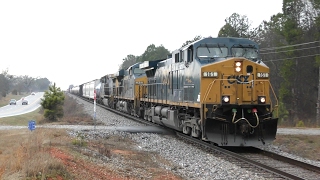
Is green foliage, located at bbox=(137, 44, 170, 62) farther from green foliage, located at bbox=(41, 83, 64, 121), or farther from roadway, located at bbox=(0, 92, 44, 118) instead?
green foliage, located at bbox=(41, 83, 64, 121)

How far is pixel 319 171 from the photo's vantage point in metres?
9.80

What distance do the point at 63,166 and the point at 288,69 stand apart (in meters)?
37.6

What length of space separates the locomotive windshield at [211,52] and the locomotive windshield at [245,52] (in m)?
0.35

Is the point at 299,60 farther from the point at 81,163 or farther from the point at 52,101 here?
the point at 81,163

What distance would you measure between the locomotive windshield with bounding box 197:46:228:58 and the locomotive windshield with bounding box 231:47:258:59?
347 mm

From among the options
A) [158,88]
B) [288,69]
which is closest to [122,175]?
[158,88]

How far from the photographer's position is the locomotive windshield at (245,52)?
555 inches

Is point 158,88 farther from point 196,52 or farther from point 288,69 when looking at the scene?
point 288,69

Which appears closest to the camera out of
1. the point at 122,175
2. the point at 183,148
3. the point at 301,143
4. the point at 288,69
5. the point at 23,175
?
the point at 23,175

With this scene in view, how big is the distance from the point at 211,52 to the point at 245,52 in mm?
1311

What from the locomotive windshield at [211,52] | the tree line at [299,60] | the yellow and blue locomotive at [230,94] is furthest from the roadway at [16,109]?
the yellow and blue locomotive at [230,94]

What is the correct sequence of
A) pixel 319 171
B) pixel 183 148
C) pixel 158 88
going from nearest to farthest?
pixel 319 171 < pixel 183 148 < pixel 158 88

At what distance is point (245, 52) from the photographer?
1419cm

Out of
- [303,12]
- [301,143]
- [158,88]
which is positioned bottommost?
[301,143]
